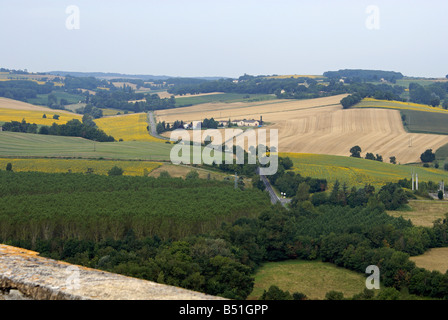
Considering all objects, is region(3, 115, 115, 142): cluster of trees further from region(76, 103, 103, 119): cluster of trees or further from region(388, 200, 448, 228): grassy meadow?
region(388, 200, 448, 228): grassy meadow

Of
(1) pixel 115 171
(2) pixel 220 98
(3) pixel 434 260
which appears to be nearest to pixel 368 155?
(1) pixel 115 171

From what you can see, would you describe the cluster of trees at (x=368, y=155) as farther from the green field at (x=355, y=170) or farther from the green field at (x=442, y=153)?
the green field at (x=442, y=153)

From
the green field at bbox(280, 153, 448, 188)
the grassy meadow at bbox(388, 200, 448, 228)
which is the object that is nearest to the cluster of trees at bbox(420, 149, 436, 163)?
the green field at bbox(280, 153, 448, 188)

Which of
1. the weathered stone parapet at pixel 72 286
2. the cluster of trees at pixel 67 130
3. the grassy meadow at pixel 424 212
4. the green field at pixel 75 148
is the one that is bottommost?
the grassy meadow at pixel 424 212

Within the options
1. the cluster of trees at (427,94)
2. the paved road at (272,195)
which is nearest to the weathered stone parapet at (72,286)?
the paved road at (272,195)

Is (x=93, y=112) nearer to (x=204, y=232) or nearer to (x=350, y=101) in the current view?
(x=350, y=101)

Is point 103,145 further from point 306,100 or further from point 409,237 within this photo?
point 306,100
